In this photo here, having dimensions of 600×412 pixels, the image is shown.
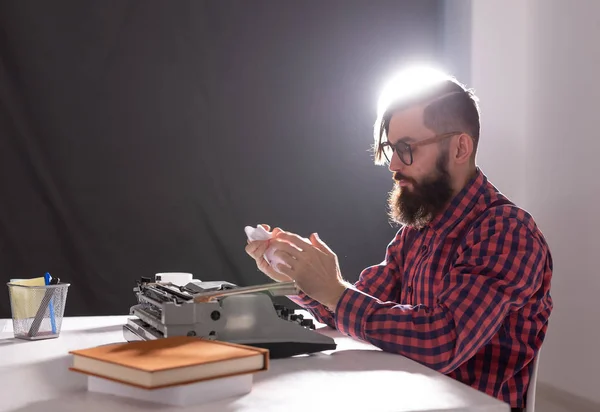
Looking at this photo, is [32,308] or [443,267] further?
[443,267]

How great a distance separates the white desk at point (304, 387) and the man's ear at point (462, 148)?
1.96 ft

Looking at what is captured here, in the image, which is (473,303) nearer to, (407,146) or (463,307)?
(463,307)

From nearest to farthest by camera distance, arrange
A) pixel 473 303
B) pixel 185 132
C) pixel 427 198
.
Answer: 1. pixel 473 303
2. pixel 427 198
3. pixel 185 132

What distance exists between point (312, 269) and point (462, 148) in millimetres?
562

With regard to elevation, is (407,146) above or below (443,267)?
above

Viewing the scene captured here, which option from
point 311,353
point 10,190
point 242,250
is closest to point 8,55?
point 10,190

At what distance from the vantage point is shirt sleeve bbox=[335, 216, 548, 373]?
4.11ft

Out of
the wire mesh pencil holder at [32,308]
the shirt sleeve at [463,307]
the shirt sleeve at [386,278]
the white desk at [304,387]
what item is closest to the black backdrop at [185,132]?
Result: the shirt sleeve at [386,278]

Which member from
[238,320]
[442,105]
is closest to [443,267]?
[442,105]

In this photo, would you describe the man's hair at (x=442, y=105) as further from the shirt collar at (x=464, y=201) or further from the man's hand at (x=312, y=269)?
the man's hand at (x=312, y=269)

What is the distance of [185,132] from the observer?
3000 mm

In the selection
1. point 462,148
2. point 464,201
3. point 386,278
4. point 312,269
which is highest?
point 462,148

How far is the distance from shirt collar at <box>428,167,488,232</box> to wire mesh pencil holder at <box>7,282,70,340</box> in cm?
86

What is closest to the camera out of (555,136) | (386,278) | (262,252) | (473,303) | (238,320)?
(238,320)
